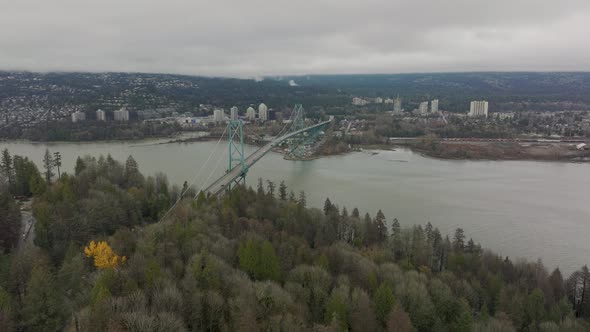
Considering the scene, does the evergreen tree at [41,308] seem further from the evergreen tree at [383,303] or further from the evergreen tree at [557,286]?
the evergreen tree at [557,286]

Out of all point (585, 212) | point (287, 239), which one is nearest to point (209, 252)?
point (287, 239)

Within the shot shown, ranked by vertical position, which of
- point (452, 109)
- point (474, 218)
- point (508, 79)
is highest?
point (508, 79)

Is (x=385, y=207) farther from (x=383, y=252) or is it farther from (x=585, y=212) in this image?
(x=585, y=212)

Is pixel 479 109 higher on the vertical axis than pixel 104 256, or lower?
higher

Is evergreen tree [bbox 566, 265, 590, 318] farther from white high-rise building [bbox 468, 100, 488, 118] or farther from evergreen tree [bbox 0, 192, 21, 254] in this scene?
white high-rise building [bbox 468, 100, 488, 118]

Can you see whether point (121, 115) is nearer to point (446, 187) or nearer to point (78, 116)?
point (78, 116)

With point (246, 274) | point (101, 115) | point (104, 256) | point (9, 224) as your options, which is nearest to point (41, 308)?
point (104, 256)

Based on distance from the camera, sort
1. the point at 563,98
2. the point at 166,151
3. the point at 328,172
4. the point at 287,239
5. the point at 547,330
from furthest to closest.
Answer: the point at 563,98 < the point at 166,151 < the point at 328,172 < the point at 287,239 < the point at 547,330
